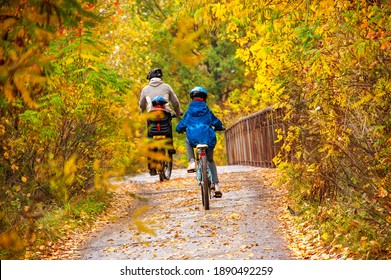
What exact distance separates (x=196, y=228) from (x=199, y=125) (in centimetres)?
175

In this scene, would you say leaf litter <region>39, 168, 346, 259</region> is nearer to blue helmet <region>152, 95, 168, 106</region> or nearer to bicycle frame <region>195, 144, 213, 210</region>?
bicycle frame <region>195, 144, 213, 210</region>

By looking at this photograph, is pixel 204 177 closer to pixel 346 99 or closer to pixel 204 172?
pixel 204 172

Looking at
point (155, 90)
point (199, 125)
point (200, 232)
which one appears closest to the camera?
point (200, 232)

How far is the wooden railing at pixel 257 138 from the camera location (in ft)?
60.2

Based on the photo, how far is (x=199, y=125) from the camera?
10648 millimetres

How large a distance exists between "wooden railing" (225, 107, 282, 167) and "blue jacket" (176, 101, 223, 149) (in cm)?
440

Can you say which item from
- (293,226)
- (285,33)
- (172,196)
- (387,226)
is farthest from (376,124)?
(172,196)

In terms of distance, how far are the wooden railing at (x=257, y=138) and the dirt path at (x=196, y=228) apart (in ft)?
10.6

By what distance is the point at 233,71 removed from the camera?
33.4 metres

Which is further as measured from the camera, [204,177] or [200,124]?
[200,124]

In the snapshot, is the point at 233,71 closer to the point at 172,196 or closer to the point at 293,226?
the point at 172,196

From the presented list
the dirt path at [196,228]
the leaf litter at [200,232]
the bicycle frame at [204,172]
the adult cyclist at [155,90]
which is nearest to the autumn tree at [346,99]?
the leaf litter at [200,232]

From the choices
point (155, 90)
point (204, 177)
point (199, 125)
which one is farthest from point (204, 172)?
point (155, 90)

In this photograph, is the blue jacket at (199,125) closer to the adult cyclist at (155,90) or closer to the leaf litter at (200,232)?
the leaf litter at (200,232)
